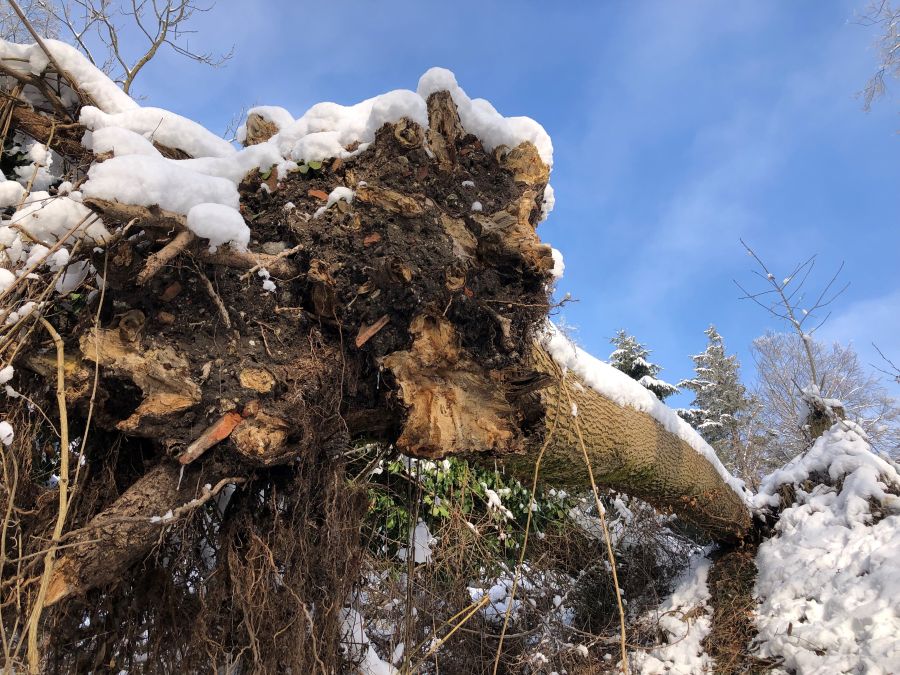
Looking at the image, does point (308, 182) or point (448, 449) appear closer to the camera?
point (448, 449)

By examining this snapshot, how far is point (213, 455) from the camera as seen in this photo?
1770 mm

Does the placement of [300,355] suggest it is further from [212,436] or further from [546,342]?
[546,342]

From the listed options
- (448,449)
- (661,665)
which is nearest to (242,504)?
(448,449)

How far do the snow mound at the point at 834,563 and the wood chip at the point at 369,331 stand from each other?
3.49 meters

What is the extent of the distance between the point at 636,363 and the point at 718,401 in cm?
660

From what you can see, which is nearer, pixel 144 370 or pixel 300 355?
pixel 144 370

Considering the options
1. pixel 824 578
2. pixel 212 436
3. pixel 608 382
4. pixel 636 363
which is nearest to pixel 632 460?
pixel 608 382

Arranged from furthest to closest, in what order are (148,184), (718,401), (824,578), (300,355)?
1. (718,401)
2. (824,578)
3. (300,355)
4. (148,184)

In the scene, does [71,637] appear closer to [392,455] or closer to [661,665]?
[392,455]

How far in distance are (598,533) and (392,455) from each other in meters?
4.12

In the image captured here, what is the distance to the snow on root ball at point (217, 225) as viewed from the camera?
172 centimetres

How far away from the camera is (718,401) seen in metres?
17.2

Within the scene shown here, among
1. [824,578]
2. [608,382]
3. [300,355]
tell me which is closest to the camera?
[300,355]

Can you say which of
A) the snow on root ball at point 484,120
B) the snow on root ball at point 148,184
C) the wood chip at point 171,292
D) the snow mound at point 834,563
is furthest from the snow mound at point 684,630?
the snow on root ball at point 148,184
